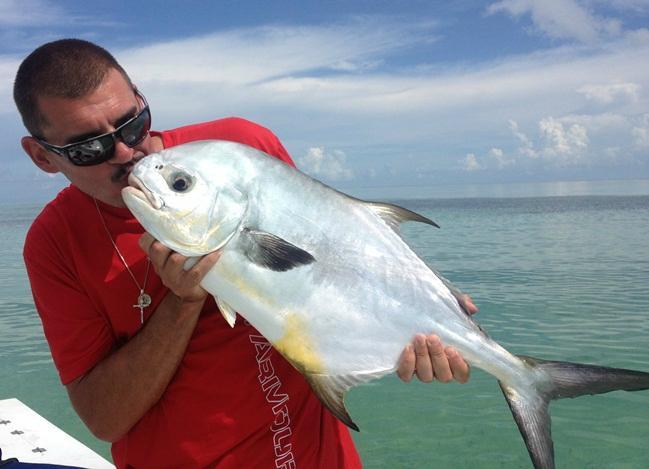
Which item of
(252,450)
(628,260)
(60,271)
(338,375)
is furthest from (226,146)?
(628,260)

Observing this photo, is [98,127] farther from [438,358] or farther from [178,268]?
[438,358]

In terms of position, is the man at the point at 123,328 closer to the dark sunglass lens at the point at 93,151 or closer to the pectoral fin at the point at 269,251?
the dark sunglass lens at the point at 93,151

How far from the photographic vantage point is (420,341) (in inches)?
89.8

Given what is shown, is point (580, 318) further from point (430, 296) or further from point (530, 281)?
point (430, 296)

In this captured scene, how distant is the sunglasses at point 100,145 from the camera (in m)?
2.18

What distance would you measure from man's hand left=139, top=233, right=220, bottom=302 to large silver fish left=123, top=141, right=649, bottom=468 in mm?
29

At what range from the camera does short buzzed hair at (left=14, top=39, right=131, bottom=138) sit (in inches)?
84.4

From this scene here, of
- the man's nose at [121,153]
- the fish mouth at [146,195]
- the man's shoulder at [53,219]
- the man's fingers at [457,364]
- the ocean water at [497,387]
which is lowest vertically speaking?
the ocean water at [497,387]

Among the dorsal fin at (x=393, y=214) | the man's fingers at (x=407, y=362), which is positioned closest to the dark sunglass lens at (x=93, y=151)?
the dorsal fin at (x=393, y=214)

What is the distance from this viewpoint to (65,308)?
2.28 meters

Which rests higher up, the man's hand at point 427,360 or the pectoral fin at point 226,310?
the pectoral fin at point 226,310

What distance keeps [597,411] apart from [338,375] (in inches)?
239

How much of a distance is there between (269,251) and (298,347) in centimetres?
35

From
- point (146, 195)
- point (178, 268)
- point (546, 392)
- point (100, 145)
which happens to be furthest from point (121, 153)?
point (546, 392)
